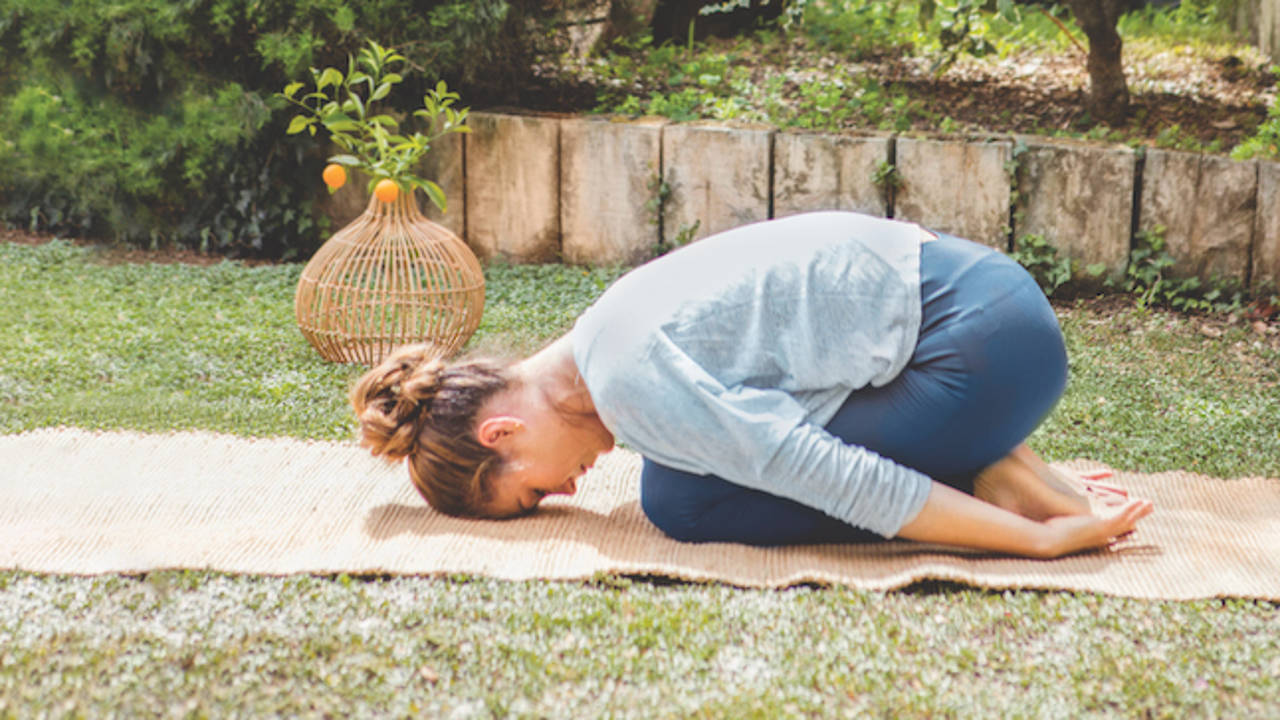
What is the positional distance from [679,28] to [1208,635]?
13.5 ft

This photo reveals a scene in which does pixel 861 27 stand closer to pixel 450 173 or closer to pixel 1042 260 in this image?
pixel 1042 260

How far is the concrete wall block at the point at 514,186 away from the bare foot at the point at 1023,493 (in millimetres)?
2583

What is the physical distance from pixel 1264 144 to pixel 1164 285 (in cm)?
54

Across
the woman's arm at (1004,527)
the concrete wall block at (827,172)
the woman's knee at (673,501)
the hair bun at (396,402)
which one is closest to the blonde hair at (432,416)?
the hair bun at (396,402)

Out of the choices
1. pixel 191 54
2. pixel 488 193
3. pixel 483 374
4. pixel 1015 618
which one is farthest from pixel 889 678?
pixel 191 54

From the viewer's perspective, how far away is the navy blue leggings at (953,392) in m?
1.90

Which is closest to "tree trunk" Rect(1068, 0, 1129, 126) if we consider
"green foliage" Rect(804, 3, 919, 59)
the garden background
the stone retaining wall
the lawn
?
the garden background

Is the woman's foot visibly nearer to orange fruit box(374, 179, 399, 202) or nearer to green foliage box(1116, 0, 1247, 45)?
orange fruit box(374, 179, 399, 202)

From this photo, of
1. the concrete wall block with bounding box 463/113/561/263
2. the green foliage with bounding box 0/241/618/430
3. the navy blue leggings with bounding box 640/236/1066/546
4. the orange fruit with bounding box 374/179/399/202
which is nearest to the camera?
the navy blue leggings with bounding box 640/236/1066/546

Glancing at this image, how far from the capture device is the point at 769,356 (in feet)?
6.07

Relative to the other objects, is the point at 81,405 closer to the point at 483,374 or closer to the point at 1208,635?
the point at 483,374

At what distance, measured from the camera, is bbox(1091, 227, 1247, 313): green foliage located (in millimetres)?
3646

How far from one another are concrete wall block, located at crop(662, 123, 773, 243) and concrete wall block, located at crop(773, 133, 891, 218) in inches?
2.3

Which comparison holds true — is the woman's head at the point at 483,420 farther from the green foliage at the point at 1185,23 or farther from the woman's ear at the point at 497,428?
the green foliage at the point at 1185,23
